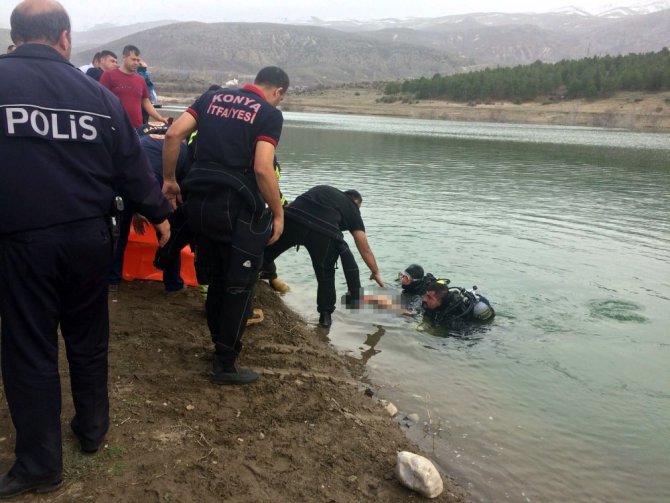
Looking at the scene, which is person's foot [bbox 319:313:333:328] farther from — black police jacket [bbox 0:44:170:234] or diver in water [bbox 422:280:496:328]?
black police jacket [bbox 0:44:170:234]

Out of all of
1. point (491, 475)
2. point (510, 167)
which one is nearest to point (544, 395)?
point (491, 475)

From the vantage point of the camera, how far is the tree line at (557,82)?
3027 inches

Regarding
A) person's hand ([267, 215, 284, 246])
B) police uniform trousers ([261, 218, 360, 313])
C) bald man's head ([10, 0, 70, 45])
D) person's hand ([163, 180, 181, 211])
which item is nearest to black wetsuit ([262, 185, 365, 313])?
police uniform trousers ([261, 218, 360, 313])

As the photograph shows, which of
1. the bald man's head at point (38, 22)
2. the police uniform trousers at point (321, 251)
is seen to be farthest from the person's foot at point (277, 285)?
the bald man's head at point (38, 22)

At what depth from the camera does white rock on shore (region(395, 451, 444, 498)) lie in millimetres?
3332

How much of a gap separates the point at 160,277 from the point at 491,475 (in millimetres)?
4004

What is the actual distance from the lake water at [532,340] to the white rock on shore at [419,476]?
1.94 feet

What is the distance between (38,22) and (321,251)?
390 cm

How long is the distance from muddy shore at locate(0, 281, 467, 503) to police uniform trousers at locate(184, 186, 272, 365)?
0.46m

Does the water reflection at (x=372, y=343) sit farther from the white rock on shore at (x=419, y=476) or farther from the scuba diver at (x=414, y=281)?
the white rock on shore at (x=419, y=476)

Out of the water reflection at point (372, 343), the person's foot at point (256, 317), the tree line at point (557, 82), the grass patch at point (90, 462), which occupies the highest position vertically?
the tree line at point (557, 82)

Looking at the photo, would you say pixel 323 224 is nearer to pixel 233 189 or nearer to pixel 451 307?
pixel 451 307

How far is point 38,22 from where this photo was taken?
9.07 feet

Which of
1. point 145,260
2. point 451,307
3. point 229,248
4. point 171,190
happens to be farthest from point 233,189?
point 451,307
